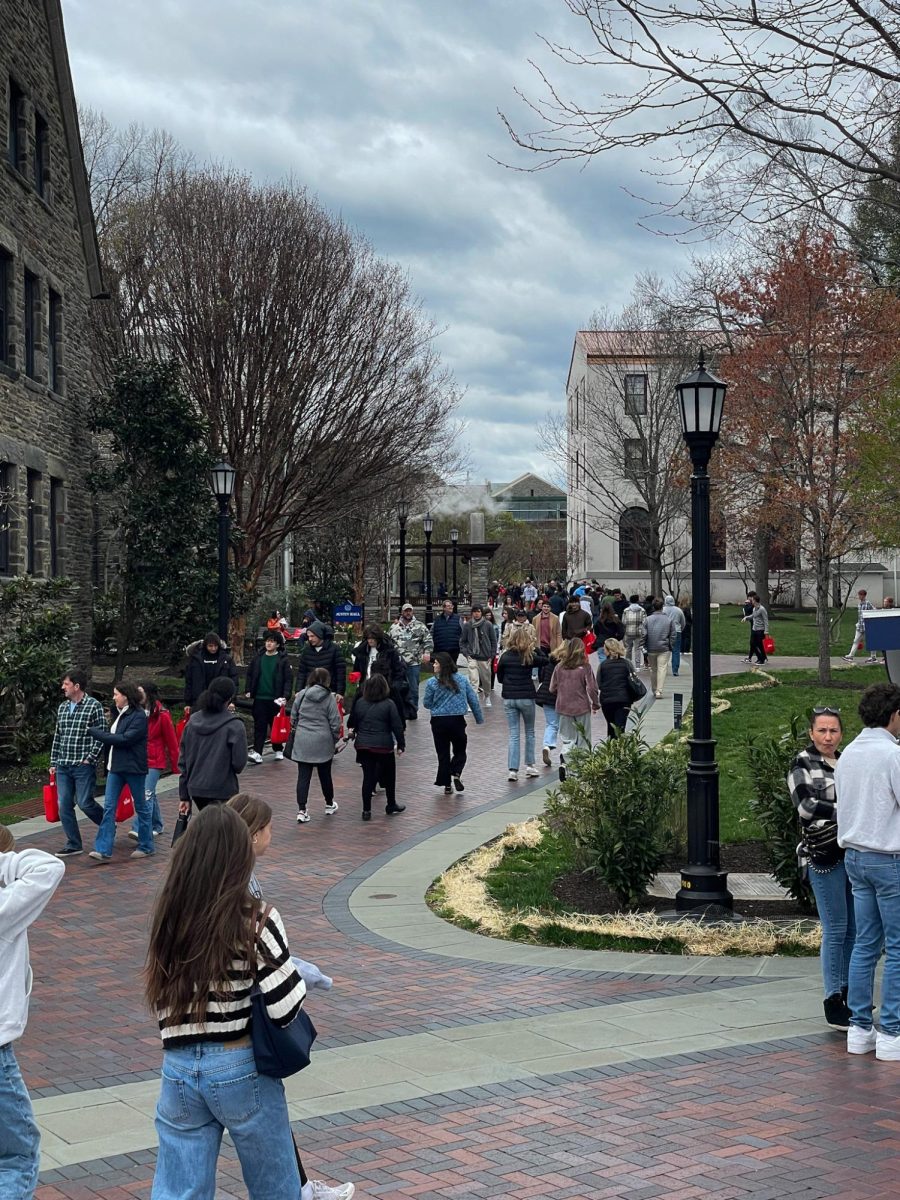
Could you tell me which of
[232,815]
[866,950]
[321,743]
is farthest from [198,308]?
[232,815]

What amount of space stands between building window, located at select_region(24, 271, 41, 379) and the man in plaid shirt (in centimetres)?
1228

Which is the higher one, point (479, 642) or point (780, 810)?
point (479, 642)

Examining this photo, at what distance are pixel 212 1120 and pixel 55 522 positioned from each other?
22.8 meters

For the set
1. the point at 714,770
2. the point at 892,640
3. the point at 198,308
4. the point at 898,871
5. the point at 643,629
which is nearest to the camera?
the point at 898,871

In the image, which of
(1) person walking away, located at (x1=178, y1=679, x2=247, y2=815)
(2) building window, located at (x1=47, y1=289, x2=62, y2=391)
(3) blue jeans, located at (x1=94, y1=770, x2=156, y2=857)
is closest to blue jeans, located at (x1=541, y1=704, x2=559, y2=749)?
(3) blue jeans, located at (x1=94, y1=770, x2=156, y2=857)

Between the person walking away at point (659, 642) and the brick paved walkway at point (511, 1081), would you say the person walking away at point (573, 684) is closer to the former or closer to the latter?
the brick paved walkway at point (511, 1081)

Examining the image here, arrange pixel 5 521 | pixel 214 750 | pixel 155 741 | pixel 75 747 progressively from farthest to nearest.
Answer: pixel 5 521
pixel 155 741
pixel 75 747
pixel 214 750

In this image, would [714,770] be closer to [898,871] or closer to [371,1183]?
[898,871]

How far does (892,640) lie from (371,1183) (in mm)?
8419

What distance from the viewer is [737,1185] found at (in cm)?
525

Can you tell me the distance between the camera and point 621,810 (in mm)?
10430

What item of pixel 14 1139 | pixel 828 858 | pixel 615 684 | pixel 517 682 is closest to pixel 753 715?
pixel 615 684

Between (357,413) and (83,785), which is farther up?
(357,413)

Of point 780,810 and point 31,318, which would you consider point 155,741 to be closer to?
point 780,810
